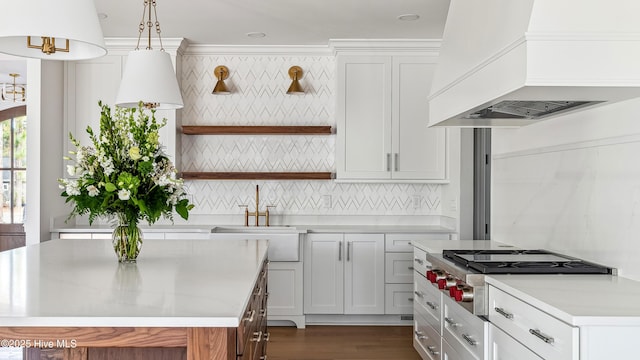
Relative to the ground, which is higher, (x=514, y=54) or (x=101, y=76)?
(x=101, y=76)

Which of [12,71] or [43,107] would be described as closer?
[43,107]

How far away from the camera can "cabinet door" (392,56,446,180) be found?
5.35m

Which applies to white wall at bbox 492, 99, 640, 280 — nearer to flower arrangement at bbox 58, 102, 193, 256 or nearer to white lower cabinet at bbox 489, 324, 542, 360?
white lower cabinet at bbox 489, 324, 542, 360

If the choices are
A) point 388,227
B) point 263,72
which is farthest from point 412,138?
point 263,72

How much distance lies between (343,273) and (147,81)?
280 centimetres

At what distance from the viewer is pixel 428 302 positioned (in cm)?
371

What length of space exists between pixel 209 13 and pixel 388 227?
235cm

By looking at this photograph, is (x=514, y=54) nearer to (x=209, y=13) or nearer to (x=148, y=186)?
(x=148, y=186)

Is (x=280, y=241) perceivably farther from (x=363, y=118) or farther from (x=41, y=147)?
(x=41, y=147)

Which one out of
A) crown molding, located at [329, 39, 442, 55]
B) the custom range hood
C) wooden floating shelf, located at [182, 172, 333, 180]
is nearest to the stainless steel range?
the custom range hood

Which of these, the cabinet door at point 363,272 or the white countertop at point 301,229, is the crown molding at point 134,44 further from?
the cabinet door at point 363,272

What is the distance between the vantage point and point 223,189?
18.7 ft

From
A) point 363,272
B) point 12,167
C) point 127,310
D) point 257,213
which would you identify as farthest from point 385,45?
point 12,167

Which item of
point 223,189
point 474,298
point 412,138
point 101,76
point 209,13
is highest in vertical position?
point 209,13
